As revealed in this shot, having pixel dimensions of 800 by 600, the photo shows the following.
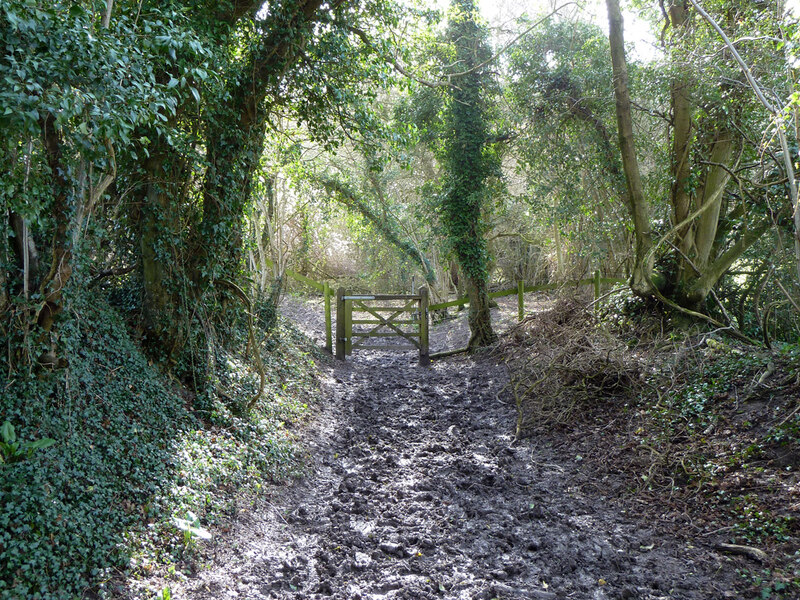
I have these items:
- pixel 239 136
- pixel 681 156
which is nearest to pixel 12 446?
pixel 239 136

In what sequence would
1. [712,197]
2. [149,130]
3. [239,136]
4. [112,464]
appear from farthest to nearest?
[712,197] < [239,136] < [149,130] < [112,464]

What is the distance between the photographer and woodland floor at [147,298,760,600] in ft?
11.9

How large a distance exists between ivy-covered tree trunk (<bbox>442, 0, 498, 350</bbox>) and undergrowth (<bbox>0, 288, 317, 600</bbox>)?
6.50 metres

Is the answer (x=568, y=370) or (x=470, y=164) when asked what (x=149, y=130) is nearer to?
(x=568, y=370)

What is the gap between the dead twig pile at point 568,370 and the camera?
6.86 m

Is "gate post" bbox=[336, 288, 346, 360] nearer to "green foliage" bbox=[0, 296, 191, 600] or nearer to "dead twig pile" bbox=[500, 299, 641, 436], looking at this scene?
"dead twig pile" bbox=[500, 299, 641, 436]

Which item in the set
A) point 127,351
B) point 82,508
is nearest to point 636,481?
point 82,508

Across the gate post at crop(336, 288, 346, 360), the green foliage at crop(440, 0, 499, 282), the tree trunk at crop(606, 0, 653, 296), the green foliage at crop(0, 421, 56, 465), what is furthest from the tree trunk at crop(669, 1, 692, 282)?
the green foliage at crop(0, 421, 56, 465)

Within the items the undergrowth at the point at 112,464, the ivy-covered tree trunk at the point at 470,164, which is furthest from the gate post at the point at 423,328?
the undergrowth at the point at 112,464

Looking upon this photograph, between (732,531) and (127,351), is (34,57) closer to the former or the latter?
(127,351)

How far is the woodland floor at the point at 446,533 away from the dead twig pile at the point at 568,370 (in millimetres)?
637

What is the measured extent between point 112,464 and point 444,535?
2590mm

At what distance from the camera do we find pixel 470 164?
11602mm

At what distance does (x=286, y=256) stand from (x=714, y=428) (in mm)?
7906
